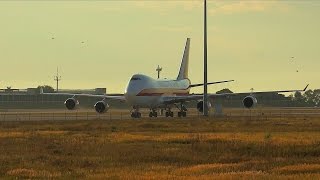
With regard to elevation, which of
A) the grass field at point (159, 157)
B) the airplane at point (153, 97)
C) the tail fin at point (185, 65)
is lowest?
the grass field at point (159, 157)

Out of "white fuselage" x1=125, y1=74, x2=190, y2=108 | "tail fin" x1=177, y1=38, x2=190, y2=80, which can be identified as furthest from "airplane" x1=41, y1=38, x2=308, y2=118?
"tail fin" x1=177, y1=38, x2=190, y2=80

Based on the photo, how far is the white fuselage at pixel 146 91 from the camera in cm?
9644

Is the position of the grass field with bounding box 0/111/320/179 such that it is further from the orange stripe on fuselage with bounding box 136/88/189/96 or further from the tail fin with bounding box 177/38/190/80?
the tail fin with bounding box 177/38/190/80

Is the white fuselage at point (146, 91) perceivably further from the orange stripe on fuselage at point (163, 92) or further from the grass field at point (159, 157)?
the grass field at point (159, 157)

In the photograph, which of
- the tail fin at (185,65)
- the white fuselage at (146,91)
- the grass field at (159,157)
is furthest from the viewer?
the tail fin at (185,65)

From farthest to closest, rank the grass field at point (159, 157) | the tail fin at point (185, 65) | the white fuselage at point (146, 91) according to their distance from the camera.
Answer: the tail fin at point (185, 65), the white fuselage at point (146, 91), the grass field at point (159, 157)

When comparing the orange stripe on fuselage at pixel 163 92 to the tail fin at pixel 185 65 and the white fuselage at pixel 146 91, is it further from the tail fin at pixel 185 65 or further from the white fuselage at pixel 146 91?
the tail fin at pixel 185 65

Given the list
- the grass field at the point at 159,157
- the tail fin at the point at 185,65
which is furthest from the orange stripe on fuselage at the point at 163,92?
the grass field at the point at 159,157

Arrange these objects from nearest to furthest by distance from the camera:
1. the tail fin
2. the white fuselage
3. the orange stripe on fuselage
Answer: the white fuselage → the orange stripe on fuselage → the tail fin

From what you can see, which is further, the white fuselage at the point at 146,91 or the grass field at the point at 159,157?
the white fuselage at the point at 146,91

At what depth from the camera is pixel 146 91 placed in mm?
97062

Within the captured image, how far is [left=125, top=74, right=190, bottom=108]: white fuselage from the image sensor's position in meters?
96.4

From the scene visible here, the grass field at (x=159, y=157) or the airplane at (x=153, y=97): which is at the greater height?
the airplane at (x=153, y=97)

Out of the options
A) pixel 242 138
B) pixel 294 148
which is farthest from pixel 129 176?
pixel 242 138
